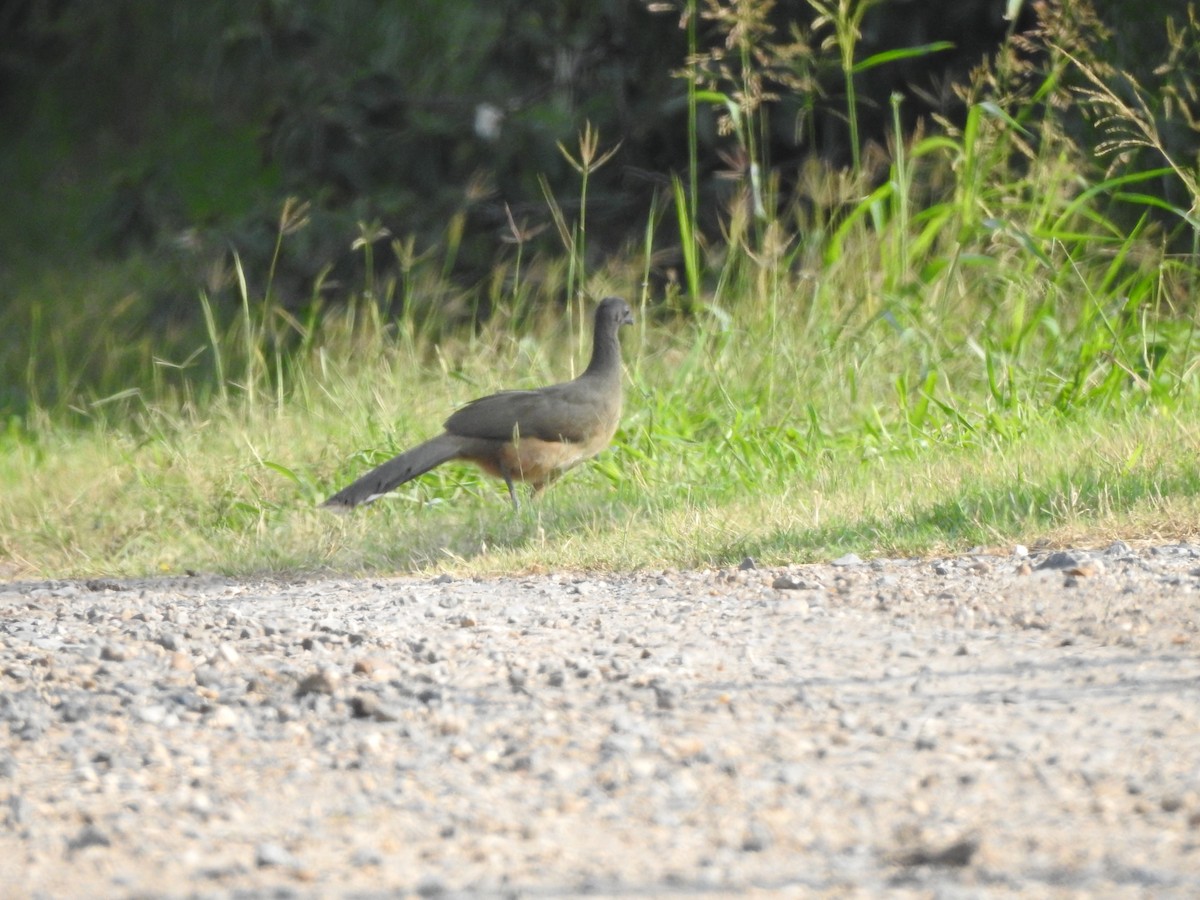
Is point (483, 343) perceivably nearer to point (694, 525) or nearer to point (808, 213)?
point (808, 213)

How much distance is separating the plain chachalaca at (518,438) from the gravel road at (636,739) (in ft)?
5.36

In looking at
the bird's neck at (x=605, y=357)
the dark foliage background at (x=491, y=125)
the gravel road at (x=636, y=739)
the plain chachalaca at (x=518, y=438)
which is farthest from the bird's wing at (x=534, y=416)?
the dark foliage background at (x=491, y=125)

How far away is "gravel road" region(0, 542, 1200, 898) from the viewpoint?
9.93ft

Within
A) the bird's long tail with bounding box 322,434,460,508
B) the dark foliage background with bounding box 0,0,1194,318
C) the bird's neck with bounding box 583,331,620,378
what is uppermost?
the dark foliage background with bounding box 0,0,1194,318

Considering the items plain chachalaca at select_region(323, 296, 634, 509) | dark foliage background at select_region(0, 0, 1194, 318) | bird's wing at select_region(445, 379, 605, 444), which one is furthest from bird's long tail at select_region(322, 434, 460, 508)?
dark foliage background at select_region(0, 0, 1194, 318)

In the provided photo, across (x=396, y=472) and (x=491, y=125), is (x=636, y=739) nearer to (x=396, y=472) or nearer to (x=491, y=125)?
(x=396, y=472)

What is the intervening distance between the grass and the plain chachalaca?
6.3 inches

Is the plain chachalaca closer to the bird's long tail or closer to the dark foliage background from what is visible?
the bird's long tail

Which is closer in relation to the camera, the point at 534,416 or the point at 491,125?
A: the point at 534,416

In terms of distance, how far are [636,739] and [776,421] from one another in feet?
14.3

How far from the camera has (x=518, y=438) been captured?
696cm

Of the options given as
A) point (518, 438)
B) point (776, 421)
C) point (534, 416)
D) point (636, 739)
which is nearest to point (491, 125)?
point (776, 421)

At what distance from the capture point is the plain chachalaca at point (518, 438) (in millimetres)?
7000

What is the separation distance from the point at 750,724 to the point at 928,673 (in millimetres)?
585
